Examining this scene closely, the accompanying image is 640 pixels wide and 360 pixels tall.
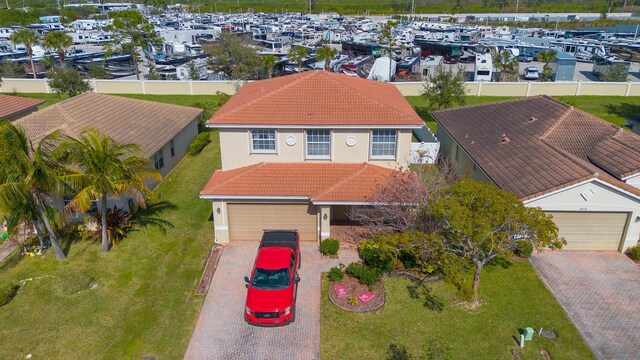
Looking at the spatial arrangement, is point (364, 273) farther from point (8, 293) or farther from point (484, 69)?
point (484, 69)

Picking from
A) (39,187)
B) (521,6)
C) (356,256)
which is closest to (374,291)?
(356,256)

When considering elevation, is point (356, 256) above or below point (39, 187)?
below

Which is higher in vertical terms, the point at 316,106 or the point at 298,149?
the point at 316,106

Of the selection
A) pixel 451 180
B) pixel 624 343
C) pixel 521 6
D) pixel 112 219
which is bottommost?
pixel 624 343

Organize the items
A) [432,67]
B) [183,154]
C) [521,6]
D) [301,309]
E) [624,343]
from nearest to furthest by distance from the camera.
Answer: [624,343]
[301,309]
[183,154]
[432,67]
[521,6]

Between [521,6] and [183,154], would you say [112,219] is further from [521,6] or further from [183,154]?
[521,6]

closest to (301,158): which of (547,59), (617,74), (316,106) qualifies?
(316,106)
